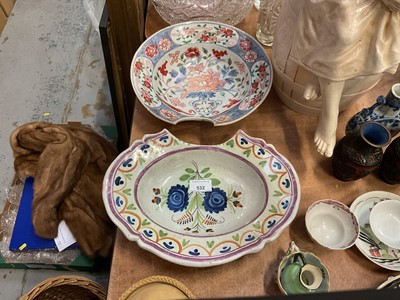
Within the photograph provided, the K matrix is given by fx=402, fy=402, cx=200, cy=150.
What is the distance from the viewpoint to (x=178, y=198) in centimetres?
94

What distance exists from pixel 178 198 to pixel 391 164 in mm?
502

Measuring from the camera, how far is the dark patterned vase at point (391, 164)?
921mm

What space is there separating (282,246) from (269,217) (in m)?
0.07

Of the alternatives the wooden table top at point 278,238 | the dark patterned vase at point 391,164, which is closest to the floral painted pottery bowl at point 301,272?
the wooden table top at point 278,238

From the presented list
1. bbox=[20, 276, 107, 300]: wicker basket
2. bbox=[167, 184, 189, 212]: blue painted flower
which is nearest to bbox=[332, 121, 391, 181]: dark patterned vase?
bbox=[167, 184, 189, 212]: blue painted flower

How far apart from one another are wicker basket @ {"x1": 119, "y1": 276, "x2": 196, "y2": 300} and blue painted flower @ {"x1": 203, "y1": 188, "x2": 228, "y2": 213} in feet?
0.74

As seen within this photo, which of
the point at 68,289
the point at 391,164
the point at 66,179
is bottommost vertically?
the point at 68,289

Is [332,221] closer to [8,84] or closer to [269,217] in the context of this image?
[269,217]

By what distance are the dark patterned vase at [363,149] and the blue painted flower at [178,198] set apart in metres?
0.37

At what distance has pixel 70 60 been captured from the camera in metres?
2.02

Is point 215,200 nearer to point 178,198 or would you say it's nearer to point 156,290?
point 178,198

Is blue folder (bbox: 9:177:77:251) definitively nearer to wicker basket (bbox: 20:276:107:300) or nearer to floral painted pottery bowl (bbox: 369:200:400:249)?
wicker basket (bbox: 20:276:107:300)

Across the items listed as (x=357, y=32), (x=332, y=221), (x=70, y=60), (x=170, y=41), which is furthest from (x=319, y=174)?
(x=70, y=60)

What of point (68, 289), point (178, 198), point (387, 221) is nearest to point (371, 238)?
point (387, 221)
